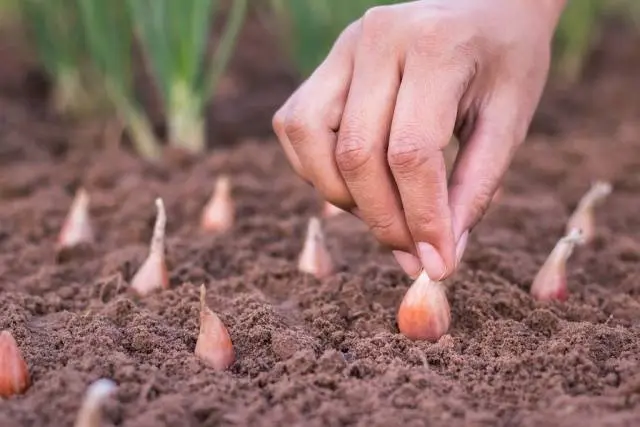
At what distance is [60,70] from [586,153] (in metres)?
1.51

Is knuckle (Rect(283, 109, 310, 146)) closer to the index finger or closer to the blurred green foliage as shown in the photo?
the index finger

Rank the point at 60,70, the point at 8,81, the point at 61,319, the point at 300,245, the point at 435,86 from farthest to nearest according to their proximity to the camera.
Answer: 1. the point at 8,81
2. the point at 60,70
3. the point at 300,245
4. the point at 61,319
5. the point at 435,86

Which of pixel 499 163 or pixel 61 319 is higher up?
pixel 499 163

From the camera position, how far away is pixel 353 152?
114 cm

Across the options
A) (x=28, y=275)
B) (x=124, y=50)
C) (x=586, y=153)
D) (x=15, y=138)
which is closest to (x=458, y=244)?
(x=28, y=275)

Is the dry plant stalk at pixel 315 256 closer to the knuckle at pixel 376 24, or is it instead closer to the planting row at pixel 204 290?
the planting row at pixel 204 290

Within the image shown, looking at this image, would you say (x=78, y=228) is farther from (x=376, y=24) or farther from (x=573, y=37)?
(x=573, y=37)

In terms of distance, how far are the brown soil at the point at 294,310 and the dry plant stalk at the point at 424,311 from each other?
3 centimetres

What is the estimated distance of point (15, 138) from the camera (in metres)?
2.41

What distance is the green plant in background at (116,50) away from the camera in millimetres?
2219

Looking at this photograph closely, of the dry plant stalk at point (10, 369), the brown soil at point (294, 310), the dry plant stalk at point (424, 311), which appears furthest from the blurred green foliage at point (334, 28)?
the dry plant stalk at point (10, 369)

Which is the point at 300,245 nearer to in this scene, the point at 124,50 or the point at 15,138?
the point at 124,50

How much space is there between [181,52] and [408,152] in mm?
1233

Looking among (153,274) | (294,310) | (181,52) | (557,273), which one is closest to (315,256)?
(294,310)
